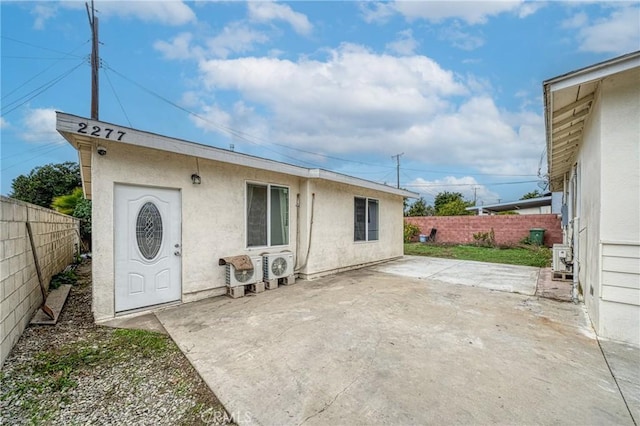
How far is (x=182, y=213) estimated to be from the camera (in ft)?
16.4

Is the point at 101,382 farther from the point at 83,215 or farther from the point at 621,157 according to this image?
the point at 83,215

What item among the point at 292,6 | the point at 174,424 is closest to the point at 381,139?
the point at 292,6

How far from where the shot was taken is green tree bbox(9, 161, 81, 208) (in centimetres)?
1847

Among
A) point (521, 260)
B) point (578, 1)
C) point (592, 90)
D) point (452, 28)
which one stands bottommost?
point (521, 260)

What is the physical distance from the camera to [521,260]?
33.6 feet

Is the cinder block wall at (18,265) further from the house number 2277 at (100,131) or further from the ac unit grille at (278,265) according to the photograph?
the ac unit grille at (278,265)

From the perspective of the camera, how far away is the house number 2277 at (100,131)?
3.61 meters

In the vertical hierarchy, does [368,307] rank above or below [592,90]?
below

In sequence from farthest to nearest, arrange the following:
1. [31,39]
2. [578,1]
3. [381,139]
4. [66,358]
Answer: [381,139] < [31,39] < [578,1] < [66,358]

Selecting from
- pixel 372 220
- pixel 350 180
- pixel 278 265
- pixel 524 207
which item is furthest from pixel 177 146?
pixel 524 207

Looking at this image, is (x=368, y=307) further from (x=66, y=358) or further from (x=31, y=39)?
(x=31, y=39)

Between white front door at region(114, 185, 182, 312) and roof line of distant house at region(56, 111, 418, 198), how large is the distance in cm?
79

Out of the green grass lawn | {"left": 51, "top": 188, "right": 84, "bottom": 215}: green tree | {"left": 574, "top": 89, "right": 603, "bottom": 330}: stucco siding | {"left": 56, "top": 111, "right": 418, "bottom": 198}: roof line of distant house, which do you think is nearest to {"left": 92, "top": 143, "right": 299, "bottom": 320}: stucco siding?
{"left": 56, "top": 111, "right": 418, "bottom": 198}: roof line of distant house

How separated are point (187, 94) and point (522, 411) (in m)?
15.3
